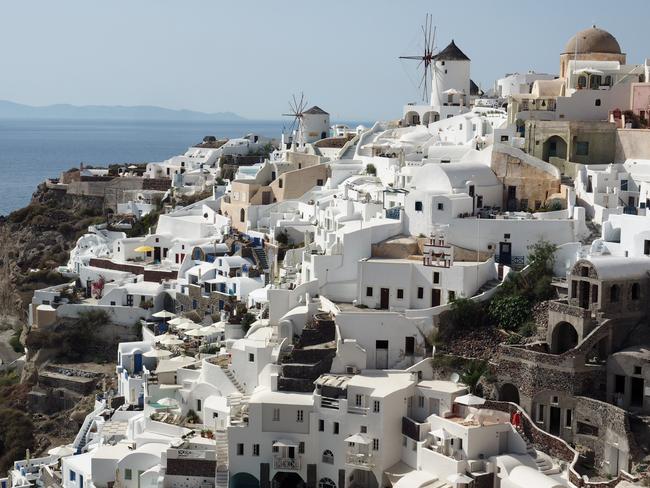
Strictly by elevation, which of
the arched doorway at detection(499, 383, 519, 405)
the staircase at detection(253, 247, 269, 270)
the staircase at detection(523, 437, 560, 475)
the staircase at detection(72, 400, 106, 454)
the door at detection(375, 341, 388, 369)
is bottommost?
the staircase at detection(72, 400, 106, 454)

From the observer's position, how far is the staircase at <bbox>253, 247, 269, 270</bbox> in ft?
128

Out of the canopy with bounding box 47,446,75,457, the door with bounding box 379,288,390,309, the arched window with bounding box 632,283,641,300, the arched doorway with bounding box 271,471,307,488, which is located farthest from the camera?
the canopy with bounding box 47,446,75,457

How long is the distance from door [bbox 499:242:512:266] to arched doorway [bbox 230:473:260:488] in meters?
9.35

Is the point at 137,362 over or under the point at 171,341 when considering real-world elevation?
under

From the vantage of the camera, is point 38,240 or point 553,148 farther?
point 38,240

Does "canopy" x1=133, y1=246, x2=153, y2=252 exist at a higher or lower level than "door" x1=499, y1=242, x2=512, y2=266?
lower

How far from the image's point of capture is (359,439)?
26.5 m

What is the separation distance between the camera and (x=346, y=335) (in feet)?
96.1

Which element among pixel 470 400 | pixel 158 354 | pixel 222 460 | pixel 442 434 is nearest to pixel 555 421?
pixel 470 400

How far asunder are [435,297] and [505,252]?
2.64m

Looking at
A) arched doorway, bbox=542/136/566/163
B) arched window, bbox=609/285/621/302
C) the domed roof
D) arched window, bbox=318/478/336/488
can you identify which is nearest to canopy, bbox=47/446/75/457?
arched window, bbox=318/478/336/488

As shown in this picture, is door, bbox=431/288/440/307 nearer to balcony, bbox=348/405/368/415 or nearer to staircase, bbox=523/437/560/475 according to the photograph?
balcony, bbox=348/405/368/415

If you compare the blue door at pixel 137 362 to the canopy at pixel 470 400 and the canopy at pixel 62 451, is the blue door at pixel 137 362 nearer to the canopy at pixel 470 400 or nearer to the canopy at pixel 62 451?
the canopy at pixel 62 451

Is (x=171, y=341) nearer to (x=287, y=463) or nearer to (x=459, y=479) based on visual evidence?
(x=287, y=463)
